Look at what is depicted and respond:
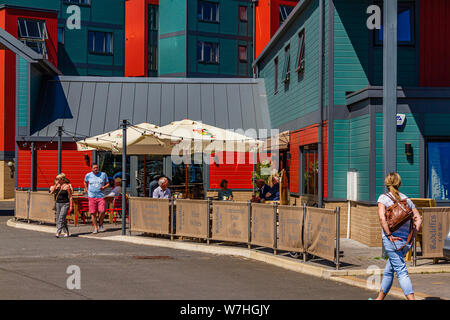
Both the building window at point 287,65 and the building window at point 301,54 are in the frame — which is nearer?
the building window at point 301,54

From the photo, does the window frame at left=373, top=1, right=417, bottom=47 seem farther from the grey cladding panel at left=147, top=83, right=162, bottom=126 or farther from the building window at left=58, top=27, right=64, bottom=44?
the building window at left=58, top=27, right=64, bottom=44

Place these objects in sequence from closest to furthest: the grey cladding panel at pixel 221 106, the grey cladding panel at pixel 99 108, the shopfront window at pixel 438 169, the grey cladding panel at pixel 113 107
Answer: the shopfront window at pixel 438 169 → the grey cladding panel at pixel 99 108 → the grey cladding panel at pixel 113 107 → the grey cladding panel at pixel 221 106

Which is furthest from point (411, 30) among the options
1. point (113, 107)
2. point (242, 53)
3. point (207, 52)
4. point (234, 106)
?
point (242, 53)

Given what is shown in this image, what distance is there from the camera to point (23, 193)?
1953 centimetres

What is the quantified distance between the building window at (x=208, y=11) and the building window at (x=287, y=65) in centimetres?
2454

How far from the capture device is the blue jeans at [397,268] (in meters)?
7.84

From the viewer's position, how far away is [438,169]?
1445 centimetres

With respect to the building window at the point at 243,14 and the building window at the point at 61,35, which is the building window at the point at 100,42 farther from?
the building window at the point at 243,14

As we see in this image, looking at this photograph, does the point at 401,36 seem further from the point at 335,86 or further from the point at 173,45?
the point at 173,45

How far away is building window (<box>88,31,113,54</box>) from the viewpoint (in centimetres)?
4630

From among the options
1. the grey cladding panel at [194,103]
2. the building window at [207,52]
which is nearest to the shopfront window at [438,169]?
the grey cladding panel at [194,103]

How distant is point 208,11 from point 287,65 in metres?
25.4

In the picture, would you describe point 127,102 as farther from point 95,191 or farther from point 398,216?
point 398,216
